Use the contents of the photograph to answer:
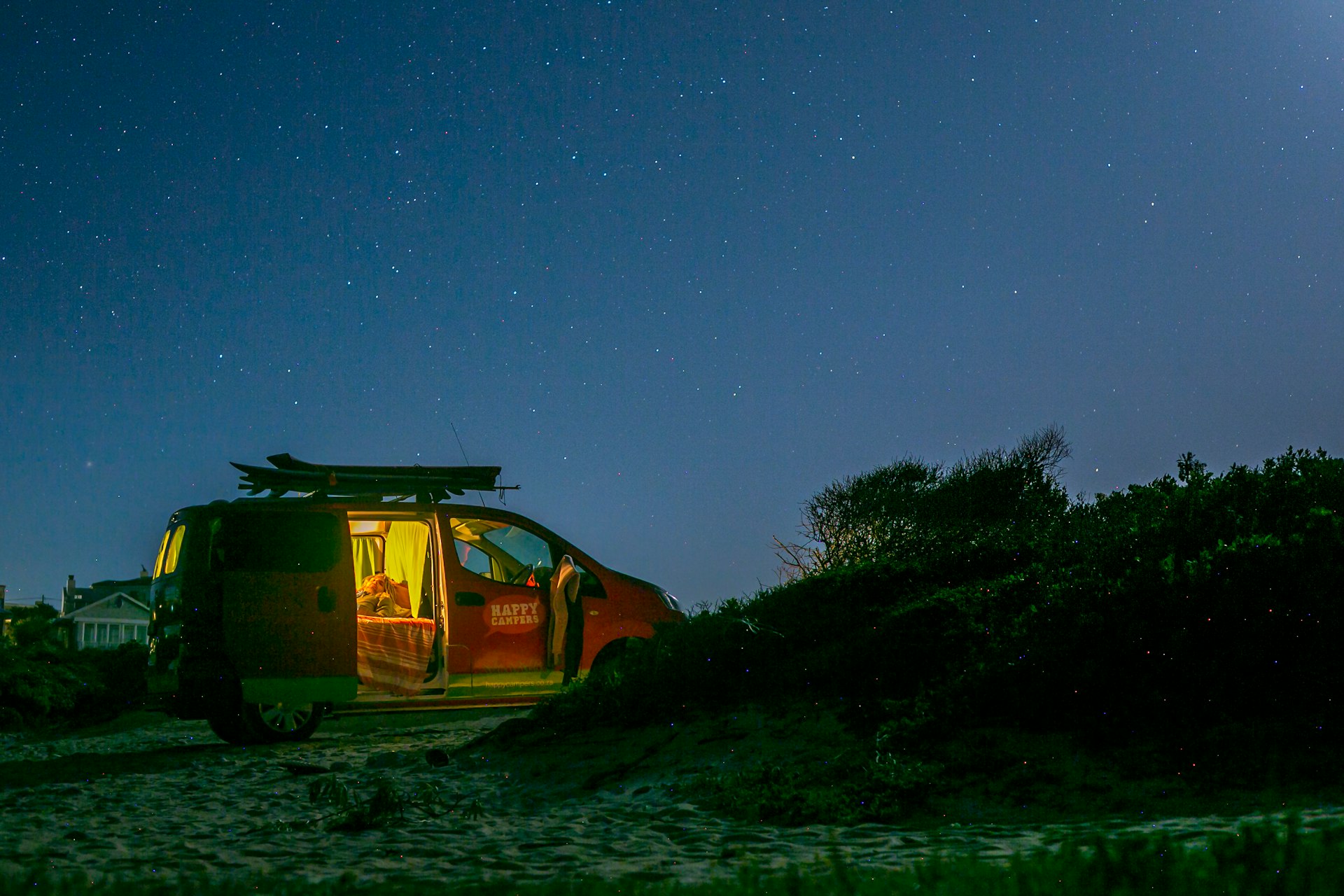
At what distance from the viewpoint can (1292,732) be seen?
5414 mm

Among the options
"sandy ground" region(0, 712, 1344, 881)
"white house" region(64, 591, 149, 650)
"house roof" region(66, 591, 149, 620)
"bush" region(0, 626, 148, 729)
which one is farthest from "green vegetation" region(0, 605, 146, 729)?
"house roof" region(66, 591, 149, 620)

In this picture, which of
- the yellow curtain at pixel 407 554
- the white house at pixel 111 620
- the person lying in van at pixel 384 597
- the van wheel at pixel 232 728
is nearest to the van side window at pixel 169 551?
the van wheel at pixel 232 728

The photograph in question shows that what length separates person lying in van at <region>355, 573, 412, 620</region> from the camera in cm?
1097

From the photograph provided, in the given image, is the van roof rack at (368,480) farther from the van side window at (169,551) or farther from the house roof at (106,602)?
the house roof at (106,602)

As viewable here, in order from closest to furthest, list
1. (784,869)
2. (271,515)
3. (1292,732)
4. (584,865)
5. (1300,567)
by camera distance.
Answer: (784,869) → (584,865) → (1292,732) → (1300,567) → (271,515)

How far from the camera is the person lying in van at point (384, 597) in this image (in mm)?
10969

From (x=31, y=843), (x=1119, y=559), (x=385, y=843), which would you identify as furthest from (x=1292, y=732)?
(x=31, y=843)

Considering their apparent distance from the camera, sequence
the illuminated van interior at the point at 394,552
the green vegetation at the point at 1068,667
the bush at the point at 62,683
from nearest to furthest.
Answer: the green vegetation at the point at 1068,667
the illuminated van interior at the point at 394,552
the bush at the point at 62,683

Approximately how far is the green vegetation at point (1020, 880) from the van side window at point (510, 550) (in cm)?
567

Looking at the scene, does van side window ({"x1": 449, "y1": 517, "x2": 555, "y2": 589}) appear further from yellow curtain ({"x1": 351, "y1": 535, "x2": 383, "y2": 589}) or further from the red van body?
yellow curtain ({"x1": 351, "y1": 535, "x2": 383, "y2": 589})

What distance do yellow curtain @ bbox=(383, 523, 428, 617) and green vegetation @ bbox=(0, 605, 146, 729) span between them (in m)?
3.96

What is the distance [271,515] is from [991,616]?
18.7ft

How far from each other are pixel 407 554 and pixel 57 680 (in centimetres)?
472

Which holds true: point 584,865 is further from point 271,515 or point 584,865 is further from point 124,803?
point 271,515
